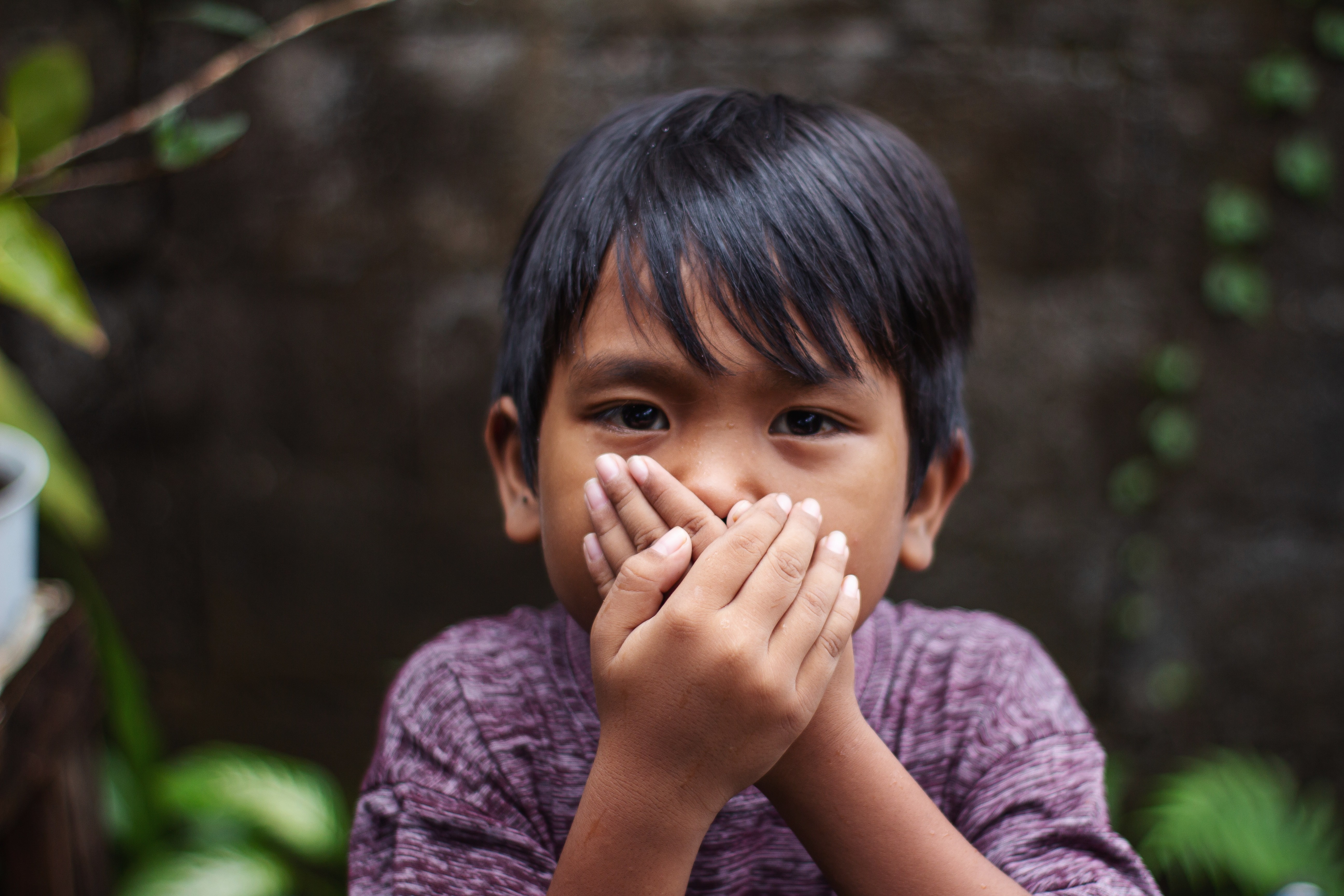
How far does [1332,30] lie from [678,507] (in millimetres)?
2067

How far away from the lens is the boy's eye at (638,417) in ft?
2.98

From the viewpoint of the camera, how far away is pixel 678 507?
2.75 feet

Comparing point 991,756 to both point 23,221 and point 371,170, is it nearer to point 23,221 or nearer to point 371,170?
point 23,221

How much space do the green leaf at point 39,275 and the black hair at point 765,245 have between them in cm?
84

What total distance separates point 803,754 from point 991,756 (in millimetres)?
271

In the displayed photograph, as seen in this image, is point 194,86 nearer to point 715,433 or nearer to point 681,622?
point 715,433

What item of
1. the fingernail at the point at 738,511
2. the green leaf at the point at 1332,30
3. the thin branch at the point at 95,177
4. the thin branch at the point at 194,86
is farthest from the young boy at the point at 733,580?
the green leaf at the point at 1332,30

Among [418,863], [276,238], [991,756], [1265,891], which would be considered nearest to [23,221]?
[276,238]

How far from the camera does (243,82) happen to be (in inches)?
82.9

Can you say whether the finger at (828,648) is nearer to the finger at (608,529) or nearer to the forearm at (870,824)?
the forearm at (870,824)

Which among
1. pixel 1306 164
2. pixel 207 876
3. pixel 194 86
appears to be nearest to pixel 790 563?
pixel 194 86

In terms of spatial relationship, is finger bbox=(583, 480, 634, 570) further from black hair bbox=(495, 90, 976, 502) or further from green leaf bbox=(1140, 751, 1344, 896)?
green leaf bbox=(1140, 751, 1344, 896)

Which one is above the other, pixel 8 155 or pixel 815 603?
pixel 8 155

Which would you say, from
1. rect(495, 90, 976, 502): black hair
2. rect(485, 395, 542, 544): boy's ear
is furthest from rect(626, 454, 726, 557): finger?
rect(485, 395, 542, 544): boy's ear
